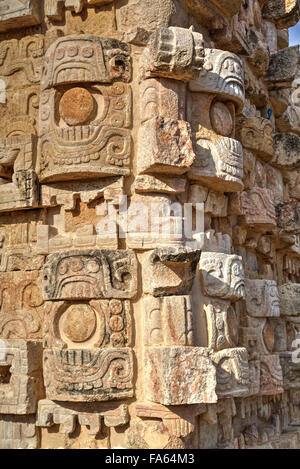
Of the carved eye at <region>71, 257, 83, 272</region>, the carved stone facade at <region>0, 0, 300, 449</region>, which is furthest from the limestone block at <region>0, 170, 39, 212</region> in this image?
the carved eye at <region>71, 257, 83, 272</region>

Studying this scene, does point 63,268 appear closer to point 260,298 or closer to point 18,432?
point 18,432

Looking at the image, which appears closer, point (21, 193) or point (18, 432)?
point (18, 432)

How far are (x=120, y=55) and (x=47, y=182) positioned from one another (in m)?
1.23

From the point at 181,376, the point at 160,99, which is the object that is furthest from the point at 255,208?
the point at 181,376

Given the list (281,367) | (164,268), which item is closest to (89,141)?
(164,268)

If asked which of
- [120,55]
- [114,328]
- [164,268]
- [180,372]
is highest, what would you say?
[120,55]

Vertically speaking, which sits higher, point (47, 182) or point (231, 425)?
point (47, 182)

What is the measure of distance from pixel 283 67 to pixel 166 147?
9.12 ft

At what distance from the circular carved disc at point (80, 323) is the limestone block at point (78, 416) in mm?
547

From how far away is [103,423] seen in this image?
4.68 meters

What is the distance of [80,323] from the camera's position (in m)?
4.74

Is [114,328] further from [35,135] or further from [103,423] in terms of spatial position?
[35,135]

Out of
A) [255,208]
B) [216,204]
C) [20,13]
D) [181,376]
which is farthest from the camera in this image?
[255,208]

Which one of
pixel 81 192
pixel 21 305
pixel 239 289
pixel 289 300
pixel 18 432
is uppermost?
pixel 81 192
